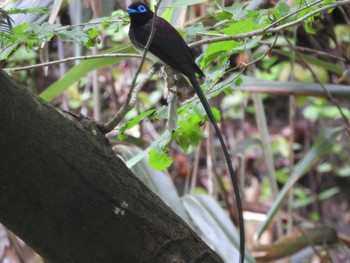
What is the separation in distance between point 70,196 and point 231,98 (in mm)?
3517

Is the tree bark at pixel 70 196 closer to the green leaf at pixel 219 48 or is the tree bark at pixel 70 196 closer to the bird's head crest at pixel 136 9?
the green leaf at pixel 219 48

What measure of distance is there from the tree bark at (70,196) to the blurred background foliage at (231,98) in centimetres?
33

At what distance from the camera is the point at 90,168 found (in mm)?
1143

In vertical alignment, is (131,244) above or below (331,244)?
above

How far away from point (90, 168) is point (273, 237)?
2.82 m

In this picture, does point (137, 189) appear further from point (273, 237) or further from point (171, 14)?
point (273, 237)

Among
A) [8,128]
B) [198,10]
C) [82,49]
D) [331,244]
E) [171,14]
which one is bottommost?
[331,244]

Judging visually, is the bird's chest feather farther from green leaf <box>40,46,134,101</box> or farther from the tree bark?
the tree bark

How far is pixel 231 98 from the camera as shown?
15.0 ft

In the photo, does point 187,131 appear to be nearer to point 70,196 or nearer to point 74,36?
point 74,36

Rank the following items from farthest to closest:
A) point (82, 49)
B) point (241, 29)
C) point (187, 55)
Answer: point (82, 49) < point (187, 55) < point (241, 29)

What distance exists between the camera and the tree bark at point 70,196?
1054mm

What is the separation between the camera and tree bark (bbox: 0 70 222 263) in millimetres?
1054

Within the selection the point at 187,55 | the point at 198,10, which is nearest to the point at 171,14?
the point at 187,55
